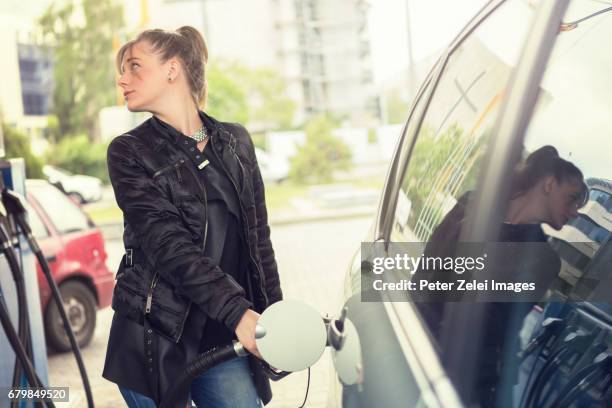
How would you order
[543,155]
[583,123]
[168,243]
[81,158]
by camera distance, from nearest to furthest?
[543,155] < [583,123] < [168,243] < [81,158]

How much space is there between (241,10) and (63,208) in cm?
5316

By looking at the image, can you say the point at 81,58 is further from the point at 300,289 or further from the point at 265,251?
the point at 265,251

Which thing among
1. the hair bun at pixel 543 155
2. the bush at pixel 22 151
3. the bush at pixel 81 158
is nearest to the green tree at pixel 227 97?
the bush at pixel 81 158

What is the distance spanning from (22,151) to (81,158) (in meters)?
14.5

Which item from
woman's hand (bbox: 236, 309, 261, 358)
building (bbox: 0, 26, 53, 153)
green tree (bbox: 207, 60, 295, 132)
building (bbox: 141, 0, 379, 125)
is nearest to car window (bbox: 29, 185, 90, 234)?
woman's hand (bbox: 236, 309, 261, 358)

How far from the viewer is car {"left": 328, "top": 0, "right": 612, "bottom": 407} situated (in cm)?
115

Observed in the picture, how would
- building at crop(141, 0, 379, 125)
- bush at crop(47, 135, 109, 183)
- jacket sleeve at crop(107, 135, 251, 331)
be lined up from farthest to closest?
1. building at crop(141, 0, 379, 125)
2. bush at crop(47, 135, 109, 183)
3. jacket sleeve at crop(107, 135, 251, 331)

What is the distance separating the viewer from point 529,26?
1188mm

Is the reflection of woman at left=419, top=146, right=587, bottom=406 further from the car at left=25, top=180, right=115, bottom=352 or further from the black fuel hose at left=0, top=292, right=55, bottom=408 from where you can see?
the car at left=25, top=180, right=115, bottom=352

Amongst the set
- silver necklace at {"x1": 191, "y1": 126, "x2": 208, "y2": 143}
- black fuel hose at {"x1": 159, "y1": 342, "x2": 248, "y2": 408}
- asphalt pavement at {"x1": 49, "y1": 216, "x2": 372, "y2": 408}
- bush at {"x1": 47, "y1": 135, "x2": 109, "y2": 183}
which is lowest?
bush at {"x1": 47, "y1": 135, "x2": 109, "y2": 183}

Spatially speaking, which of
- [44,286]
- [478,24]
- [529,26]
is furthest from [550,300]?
[44,286]

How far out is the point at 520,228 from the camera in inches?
48.4

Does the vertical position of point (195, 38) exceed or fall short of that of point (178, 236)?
it exceeds it

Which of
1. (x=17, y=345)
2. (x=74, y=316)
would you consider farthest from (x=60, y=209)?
(x=17, y=345)
